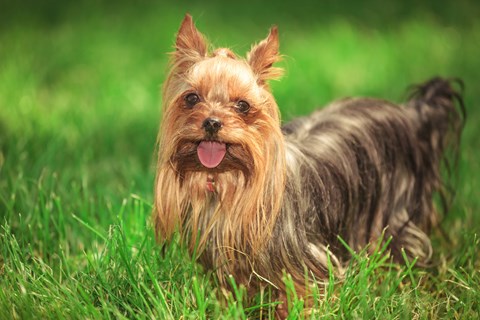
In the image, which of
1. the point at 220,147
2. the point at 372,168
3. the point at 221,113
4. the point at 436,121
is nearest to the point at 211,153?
the point at 220,147

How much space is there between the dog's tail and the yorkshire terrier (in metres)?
0.01

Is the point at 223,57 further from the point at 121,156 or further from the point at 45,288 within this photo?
the point at 121,156

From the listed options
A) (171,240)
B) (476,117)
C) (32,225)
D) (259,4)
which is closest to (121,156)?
(32,225)

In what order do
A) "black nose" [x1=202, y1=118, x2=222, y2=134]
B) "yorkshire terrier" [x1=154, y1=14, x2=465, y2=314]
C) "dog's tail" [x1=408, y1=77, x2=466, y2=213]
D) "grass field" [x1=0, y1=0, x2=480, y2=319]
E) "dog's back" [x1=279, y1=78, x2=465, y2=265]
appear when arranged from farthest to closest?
"dog's tail" [x1=408, y1=77, x2=466, y2=213], "dog's back" [x1=279, y1=78, x2=465, y2=265], "grass field" [x1=0, y1=0, x2=480, y2=319], "yorkshire terrier" [x1=154, y1=14, x2=465, y2=314], "black nose" [x1=202, y1=118, x2=222, y2=134]

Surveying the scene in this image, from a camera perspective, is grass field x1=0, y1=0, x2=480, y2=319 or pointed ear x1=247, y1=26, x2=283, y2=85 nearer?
pointed ear x1=247, y1=26, x2=283, y2=85

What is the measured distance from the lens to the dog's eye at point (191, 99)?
2.76 meters

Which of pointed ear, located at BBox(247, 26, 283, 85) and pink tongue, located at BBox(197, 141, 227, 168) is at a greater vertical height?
pointed ear, located at BBox(247, 26, 283, 85)

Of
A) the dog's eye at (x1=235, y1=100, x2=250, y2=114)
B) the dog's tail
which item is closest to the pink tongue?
the dog's eye at (x1=235, y1=100, x2=250, y2=114)

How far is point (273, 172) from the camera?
285 cm

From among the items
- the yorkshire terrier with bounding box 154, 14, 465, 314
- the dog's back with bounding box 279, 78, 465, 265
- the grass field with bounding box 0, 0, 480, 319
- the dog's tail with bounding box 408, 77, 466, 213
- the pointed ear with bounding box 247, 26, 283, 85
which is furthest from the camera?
the dog's tail with bounding box 408, 77, 466, 213

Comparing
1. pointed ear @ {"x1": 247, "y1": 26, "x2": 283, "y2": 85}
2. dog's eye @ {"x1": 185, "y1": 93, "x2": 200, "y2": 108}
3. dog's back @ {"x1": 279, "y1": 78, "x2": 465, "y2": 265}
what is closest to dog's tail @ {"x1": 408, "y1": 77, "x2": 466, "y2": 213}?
dog's back @ {"x1": 279, "y1": 78, "x2": 465, "y2": 265}

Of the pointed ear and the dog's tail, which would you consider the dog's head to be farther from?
the dog's tail

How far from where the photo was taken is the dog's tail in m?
3.79

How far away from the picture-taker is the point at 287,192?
118 inches
